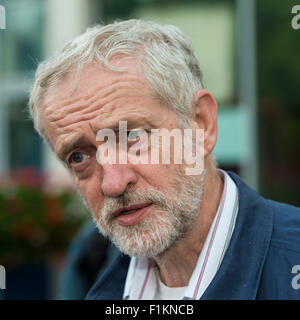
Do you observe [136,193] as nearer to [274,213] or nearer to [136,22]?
[274,213]

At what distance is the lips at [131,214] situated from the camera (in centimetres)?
192

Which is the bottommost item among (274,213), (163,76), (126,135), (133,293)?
(133,293)

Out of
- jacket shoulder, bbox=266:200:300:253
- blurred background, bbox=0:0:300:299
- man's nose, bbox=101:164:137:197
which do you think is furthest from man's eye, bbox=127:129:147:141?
blurred background, bbox=0:0:300:299

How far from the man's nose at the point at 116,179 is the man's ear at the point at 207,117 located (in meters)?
0.34

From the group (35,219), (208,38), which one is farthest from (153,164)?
(208,38)

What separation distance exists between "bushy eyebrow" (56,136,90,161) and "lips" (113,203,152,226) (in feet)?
0.93

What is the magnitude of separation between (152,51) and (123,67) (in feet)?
0.43

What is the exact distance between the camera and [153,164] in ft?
6.36

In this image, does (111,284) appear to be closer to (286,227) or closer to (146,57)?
(286,227)

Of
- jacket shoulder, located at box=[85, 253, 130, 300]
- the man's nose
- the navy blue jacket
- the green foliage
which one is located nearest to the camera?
the navy blue jacket

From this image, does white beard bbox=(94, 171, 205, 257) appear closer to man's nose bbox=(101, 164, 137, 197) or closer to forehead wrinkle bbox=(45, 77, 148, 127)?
man's nose bbox=(101, 164, 137, 197)

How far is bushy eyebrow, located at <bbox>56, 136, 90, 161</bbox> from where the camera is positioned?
76.7 inches

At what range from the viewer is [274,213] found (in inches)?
74.8

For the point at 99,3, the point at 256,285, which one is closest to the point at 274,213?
the point at 256,285
